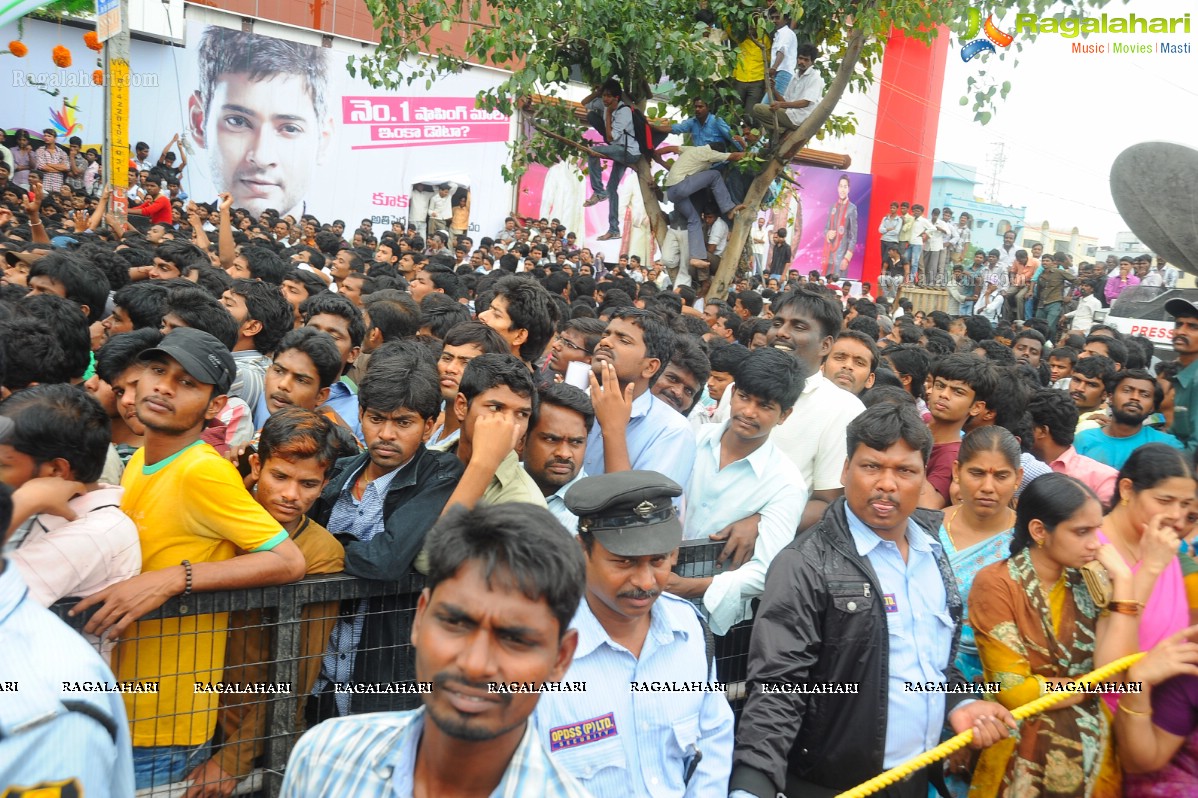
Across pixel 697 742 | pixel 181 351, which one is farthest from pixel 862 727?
pixel 181 351

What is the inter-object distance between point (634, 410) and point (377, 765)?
2729mm

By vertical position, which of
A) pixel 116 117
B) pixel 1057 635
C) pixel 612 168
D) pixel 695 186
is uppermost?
pixel 116 117

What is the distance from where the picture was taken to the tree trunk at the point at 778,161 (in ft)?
30.6

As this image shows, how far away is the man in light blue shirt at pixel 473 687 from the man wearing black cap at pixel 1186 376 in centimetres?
549

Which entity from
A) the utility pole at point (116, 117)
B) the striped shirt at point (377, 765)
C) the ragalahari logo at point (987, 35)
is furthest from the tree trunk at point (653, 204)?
the striped shirt at point (377, 765)

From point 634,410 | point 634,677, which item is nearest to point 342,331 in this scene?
point 634,410

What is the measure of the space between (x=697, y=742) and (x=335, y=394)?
308 cm

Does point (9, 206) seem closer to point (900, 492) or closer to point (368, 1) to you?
point (368, 1)

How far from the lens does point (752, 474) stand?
12.4 ft

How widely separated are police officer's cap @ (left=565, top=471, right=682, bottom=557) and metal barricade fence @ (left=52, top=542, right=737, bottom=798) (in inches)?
32.5

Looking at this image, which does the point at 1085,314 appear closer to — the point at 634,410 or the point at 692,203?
the point at 692,203

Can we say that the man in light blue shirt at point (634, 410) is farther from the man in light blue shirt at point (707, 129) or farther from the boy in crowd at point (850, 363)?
the man in light blue shirt at point (707, 129)

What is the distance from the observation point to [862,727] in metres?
2.81

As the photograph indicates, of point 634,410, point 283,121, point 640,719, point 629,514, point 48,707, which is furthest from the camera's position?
point 283,121
